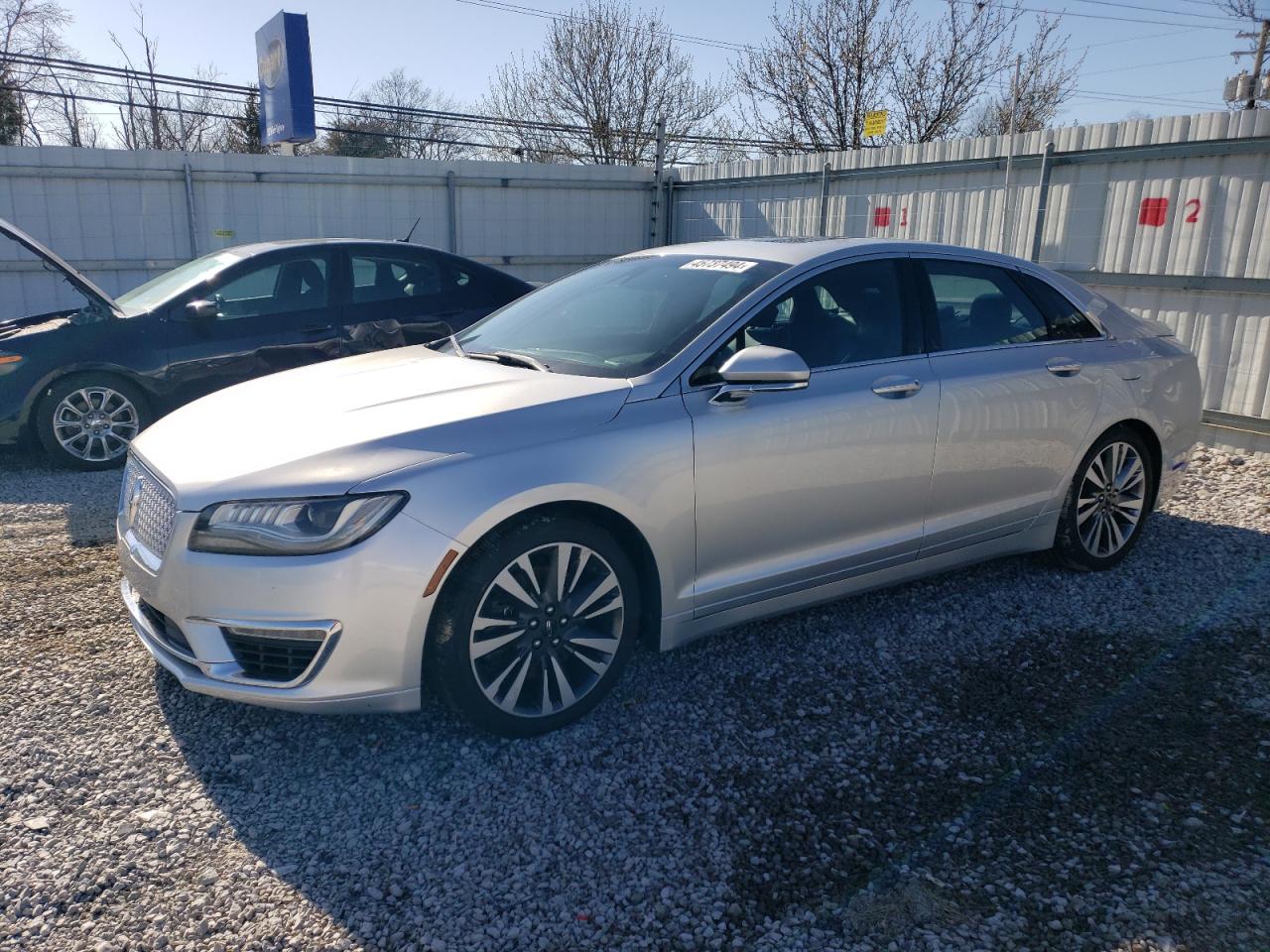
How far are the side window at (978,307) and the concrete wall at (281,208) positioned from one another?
10.4 m

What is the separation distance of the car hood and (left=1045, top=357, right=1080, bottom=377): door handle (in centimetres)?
224

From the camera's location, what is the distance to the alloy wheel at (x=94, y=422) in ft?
21.9

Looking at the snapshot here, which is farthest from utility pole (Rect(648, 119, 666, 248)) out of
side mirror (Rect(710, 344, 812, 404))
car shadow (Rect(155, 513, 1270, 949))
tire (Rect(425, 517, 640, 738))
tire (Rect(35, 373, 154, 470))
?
tire (Rect(425, 517, 640, 738))

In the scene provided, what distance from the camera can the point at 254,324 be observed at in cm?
696

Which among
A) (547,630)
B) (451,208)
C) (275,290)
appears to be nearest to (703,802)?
(547,630)

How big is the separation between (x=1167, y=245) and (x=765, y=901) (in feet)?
23.5

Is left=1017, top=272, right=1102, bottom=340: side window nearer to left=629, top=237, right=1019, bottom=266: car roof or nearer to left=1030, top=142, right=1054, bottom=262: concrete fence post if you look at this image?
left=629, top=237, right=1019, bottom=266: car roof

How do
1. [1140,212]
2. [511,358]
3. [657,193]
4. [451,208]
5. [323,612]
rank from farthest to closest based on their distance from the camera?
[657,193], [451,208], [1140,212], [511,358], [323,612]

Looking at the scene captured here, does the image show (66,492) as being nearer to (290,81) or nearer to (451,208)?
(451,208)

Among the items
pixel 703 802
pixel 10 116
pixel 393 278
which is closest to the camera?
pixel 703 802

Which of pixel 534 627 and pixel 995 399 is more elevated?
pixel 995 399

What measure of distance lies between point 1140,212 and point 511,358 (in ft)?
20.7

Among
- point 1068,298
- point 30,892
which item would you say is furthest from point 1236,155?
point 30,892

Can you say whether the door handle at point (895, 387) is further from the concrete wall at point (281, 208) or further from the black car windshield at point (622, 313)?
the concrete wall at point (281, 208)
